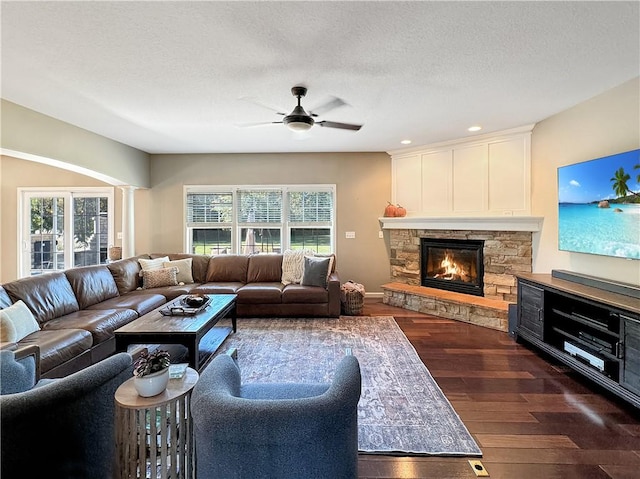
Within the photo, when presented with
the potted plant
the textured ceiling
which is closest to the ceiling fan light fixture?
the textured ceiling

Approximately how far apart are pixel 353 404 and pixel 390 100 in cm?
Answer: 294

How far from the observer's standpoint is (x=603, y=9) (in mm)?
1862

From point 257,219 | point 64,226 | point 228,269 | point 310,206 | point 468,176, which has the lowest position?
point 228,269

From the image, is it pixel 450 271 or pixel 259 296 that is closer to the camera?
pixel 259 296

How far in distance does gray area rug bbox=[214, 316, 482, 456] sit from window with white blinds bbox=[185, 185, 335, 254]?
5.79ft

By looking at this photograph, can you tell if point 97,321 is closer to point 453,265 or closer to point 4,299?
point 4,299

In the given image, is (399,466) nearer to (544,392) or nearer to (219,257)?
(544,392)

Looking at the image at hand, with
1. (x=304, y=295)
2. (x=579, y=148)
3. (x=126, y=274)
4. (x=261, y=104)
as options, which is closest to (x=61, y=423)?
(x=261, y=104)

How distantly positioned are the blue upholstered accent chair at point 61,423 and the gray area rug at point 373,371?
1362mm

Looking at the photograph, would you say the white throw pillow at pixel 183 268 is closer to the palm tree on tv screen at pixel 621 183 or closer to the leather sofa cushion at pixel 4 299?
the leather sofa cushion at pixel 4 299

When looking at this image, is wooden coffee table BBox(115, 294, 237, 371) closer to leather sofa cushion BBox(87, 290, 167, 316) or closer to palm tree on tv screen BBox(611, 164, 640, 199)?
leather sofa cushion BBox(87, 290, 167, 316)

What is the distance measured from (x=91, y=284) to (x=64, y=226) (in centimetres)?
294

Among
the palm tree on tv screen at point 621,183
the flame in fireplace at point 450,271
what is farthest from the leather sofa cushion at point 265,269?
the palm tree on tv screen at point 621,183

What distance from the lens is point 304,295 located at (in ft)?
15.0
